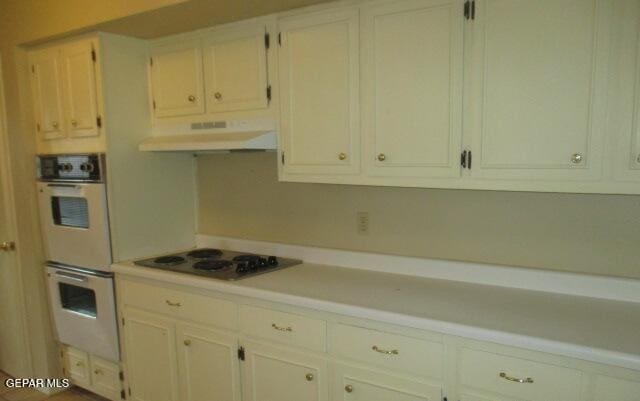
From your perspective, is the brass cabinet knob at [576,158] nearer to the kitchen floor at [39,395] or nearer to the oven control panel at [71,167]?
the oven control panel at [71,167]

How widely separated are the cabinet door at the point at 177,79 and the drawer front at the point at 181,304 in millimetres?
999

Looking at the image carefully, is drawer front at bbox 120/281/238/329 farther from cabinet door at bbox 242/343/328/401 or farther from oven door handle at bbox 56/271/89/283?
oven door handle at bbox 56/271/89/283

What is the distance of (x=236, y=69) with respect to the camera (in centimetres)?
238

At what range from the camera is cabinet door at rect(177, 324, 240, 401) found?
218cm

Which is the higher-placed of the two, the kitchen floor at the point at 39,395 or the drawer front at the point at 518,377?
the drawer front at the point at 518,377

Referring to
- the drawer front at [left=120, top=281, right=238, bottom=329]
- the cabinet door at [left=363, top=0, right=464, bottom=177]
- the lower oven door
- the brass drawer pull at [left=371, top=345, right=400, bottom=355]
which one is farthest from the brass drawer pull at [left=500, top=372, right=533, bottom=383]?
the lower oven door

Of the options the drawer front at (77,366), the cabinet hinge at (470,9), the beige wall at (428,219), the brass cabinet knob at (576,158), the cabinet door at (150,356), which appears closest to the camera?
Result: the brass cabinet knob at (576,158)

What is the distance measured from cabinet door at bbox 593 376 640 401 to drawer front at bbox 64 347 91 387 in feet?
9.11

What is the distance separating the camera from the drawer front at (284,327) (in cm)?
190

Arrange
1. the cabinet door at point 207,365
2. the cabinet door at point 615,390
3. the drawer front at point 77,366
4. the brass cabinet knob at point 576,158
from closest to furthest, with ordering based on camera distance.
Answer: the cabinet door at point 615,390
the brass cabinet knob at point 576,158
the cabinet door at point 207,365
the drawer front at point 77,366

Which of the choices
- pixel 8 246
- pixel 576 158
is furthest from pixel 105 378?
pixel 576 158

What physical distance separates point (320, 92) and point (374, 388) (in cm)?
129

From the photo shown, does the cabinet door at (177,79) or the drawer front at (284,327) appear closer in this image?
the drawer front at (284,327)

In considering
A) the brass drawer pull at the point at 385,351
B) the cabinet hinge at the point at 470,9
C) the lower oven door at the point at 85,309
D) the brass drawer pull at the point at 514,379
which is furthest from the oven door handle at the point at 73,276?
the cabinet hinge at the point at 470,9
